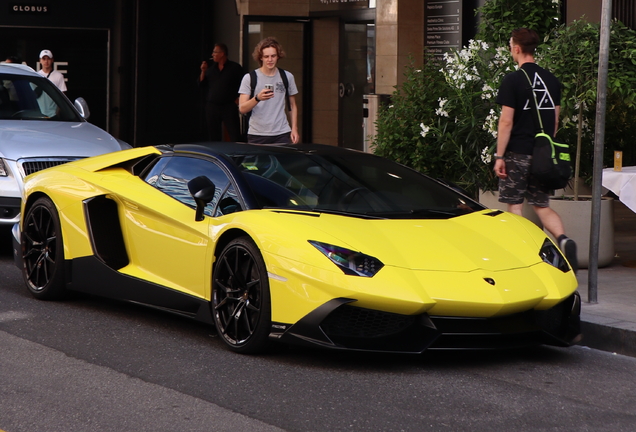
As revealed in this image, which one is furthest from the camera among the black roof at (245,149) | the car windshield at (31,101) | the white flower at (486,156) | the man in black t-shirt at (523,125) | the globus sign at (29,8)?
the globus sign at (29,8)

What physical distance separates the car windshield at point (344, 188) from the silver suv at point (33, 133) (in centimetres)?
347

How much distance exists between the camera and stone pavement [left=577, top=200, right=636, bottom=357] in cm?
661

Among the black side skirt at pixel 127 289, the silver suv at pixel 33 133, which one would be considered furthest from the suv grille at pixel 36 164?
the black side skirt at pixel 127 289

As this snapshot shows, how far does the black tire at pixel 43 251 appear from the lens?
756 cm

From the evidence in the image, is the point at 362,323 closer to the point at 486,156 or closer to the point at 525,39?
the point at 525,39

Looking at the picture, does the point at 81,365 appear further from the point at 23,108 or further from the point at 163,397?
the point at 23,108

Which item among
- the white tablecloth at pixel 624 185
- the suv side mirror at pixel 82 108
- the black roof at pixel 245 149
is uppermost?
the suv side mirror at pixel 82 108

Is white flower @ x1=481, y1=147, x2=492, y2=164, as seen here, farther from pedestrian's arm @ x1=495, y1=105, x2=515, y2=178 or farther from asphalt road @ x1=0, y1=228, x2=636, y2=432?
asphalt road @ x1=0, y1=228, x2=636, y2=432

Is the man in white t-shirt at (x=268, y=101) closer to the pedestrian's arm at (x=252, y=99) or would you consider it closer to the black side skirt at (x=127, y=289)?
the pedestrian's arm at (x=252, y=99)

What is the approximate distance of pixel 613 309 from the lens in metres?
7.26

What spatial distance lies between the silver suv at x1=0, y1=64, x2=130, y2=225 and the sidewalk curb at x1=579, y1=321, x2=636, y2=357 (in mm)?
4955

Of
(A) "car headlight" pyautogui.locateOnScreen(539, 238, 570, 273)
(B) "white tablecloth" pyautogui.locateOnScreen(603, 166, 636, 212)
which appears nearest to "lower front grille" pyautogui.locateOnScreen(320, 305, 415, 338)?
(A) "car headlight" pyautogui.locateOnScreen(539, 238, 570, 273)

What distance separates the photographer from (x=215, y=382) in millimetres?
5531

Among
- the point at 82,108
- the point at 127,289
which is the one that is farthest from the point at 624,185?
the point at 82,108
